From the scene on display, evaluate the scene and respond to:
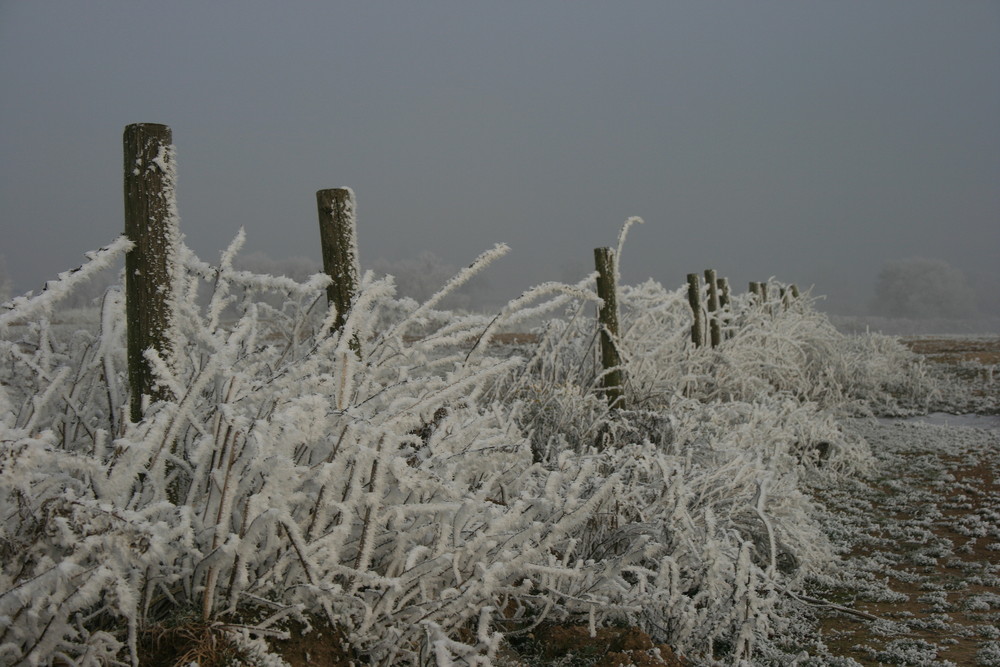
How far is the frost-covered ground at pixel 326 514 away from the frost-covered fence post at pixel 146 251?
0.24ft

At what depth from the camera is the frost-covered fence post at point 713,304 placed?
9.26m

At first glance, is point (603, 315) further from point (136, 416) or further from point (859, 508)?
point (136, 416)

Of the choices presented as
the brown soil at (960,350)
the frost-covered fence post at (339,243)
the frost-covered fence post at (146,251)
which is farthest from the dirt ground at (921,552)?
the brown soil at (960,350)

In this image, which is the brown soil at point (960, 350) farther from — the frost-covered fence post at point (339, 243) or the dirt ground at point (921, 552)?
the frost-covered fence post at point (339, 243)

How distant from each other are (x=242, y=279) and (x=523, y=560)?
1.61 metres

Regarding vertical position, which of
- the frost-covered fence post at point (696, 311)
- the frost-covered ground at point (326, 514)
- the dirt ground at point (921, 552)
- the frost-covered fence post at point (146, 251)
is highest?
the frost-covered fence post at point (696, 311)

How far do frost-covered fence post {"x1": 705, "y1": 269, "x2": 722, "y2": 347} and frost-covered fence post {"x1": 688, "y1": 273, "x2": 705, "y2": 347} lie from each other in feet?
1.23

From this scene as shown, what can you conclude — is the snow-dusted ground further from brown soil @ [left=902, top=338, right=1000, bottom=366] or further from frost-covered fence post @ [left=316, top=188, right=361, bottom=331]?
brown soil @ [left=902, top=338, right=1000, bottom=366]

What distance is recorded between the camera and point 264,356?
318cm

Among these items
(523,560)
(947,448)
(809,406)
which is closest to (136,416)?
(523,560)

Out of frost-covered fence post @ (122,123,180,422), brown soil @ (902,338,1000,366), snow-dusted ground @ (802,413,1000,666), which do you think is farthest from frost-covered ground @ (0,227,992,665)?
brown soil @ (902,338,1000,366)

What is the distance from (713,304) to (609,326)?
4328 mm

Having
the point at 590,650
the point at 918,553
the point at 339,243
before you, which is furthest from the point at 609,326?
the point at 590,650

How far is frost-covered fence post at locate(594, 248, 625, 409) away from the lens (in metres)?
6.05
